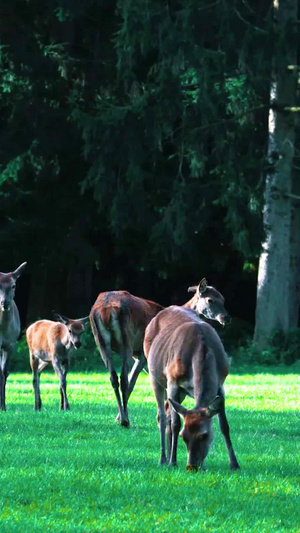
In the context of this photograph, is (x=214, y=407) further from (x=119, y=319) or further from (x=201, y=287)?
(x=201, y=287)

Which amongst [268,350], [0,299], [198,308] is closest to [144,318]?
[198,308]

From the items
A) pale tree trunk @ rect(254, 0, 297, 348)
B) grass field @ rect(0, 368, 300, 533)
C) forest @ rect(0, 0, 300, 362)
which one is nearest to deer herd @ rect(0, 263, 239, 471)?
grass field @ rect(0, 368, 300, 533)

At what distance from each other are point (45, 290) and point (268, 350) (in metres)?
7.55

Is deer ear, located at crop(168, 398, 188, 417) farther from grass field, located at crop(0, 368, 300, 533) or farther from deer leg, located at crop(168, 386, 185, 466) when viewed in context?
grass field, located at crop(0, 368, 300, 533)

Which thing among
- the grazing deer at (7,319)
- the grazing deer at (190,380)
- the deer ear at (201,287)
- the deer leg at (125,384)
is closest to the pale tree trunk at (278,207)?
the grazing deer at (7,319)

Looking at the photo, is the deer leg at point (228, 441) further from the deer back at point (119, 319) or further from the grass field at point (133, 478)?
the deer back at point (119, 319)

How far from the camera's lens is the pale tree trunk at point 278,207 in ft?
101

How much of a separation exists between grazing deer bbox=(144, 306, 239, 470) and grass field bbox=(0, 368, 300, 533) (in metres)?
0.27

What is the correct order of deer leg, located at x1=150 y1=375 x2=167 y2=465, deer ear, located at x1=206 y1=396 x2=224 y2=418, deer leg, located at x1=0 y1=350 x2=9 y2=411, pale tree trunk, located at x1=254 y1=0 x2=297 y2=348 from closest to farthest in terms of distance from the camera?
1. deer ear, located at x1=206 y1=396 x2=224 y2=418
2. deer leg, located at x1=150 y1=375 x2=167 y2=465
3. deer leg, located at x1=0 y1=350 x2=9 y2=411
4. pale tree trunk, located at x1=254 y1=0 x2=297 y2=348

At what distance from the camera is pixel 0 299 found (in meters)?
17.6

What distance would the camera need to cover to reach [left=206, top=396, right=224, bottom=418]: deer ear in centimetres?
1059

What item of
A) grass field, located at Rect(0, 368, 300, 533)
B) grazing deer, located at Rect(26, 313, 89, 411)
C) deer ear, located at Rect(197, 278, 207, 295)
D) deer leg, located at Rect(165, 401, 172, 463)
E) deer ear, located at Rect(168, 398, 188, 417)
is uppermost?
deer ear, located at Rect(197, 278, 207, 295)

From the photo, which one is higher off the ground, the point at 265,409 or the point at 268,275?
the point at 268,275

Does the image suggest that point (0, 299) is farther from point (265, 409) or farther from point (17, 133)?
point (17, 133)
